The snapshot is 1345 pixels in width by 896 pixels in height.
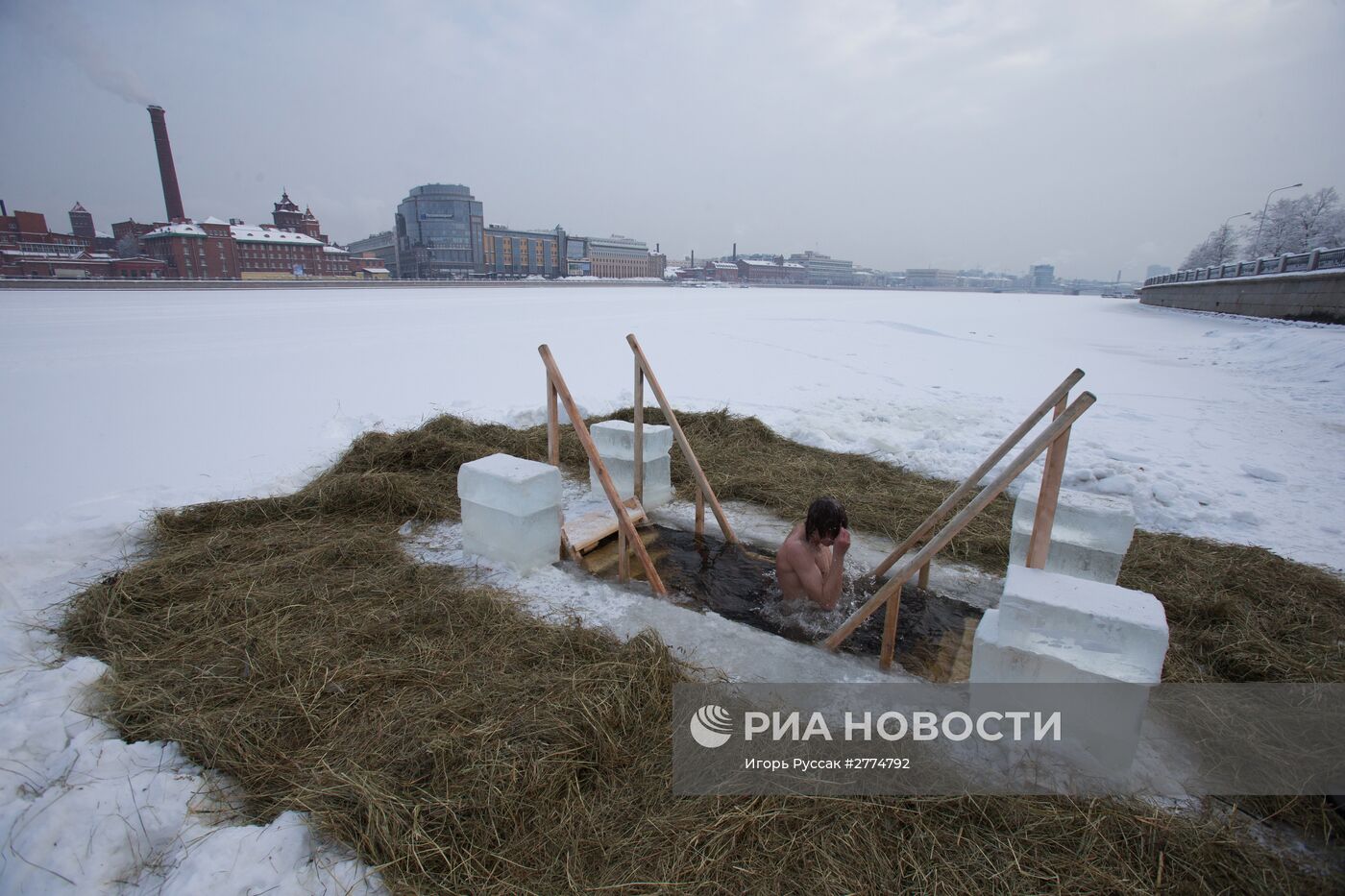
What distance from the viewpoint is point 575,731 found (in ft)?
8.16

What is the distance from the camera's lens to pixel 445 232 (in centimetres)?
8912

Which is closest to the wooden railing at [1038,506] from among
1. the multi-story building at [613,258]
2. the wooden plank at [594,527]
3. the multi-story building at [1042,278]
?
the wooden plank at [594,527]

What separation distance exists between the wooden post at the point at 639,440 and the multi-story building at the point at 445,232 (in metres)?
90.8

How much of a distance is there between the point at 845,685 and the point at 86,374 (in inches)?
482

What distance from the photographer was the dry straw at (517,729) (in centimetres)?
201

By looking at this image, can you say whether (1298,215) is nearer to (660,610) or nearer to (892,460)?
(892,460)

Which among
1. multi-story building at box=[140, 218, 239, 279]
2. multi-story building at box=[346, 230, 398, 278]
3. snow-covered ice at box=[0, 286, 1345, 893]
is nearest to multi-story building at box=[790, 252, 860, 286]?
multi-story building at box=[346, 230, 398, 278]

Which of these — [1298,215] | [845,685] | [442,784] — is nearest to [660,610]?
[845,685]

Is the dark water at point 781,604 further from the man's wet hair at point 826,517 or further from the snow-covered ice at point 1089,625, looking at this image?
the snow-covered ice at point 1089,625

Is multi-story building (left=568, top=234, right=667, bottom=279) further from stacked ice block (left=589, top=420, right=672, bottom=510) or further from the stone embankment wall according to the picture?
stacked ice block (left=589, top=420, right=672, bottom=510)

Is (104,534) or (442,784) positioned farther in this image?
(104,534)

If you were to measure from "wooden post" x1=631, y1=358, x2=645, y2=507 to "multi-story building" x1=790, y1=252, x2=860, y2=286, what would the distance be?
425 ft

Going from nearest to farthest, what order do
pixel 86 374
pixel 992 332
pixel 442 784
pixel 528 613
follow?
pixel 442 784 → pixel 528 613 → pixel 86 374 → pixel 992 332

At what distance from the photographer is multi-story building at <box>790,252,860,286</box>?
433 feet
